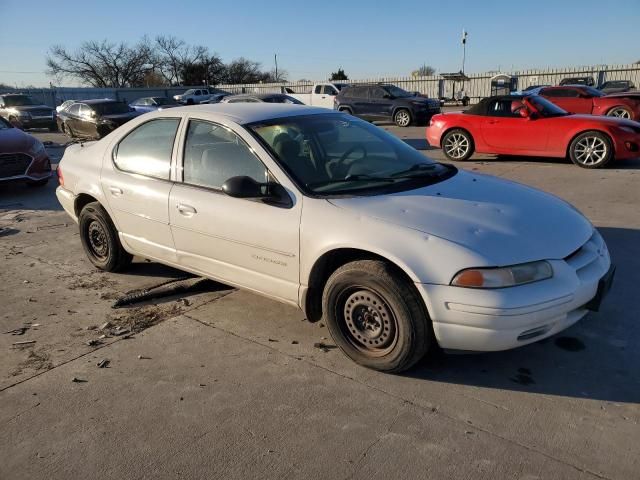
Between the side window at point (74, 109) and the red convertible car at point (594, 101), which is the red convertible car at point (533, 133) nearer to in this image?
the red convertible car at point (594, 101)

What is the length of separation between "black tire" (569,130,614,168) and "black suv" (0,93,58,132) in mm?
22676

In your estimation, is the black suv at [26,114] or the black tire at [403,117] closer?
the black tire at [403,117]

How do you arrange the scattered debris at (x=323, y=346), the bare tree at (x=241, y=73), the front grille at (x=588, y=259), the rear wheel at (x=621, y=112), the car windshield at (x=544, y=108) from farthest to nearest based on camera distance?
the bare tree at (x=241, y=73) → the rear wheel at (x=621, y=112) → the car windshield at (x=544, y=108) → the scattered debris at (x=323, y=346) → the front grille at (x=588, y=259)

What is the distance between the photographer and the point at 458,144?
10.9 meters

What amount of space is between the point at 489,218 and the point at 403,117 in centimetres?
1766

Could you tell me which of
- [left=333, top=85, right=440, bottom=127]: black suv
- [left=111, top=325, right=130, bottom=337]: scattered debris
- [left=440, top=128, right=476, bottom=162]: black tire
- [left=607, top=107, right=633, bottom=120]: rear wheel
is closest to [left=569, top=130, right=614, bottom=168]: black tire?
[left=440, top=128, right=476, bottom=162]: black tire

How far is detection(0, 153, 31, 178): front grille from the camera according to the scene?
29.0 feet

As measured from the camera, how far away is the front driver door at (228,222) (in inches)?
131

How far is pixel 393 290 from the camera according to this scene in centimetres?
284

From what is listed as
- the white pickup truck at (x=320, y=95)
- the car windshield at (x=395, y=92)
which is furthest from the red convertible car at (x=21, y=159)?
the white pickup truck at (x=320, y=95)

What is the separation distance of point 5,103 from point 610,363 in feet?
91.8

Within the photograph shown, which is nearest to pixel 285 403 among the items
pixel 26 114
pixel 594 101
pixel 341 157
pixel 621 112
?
pixel 341 157

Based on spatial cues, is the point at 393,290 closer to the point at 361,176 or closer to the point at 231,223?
the point at 361,176

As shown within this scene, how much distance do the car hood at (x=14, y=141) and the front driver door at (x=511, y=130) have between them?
8.81m
